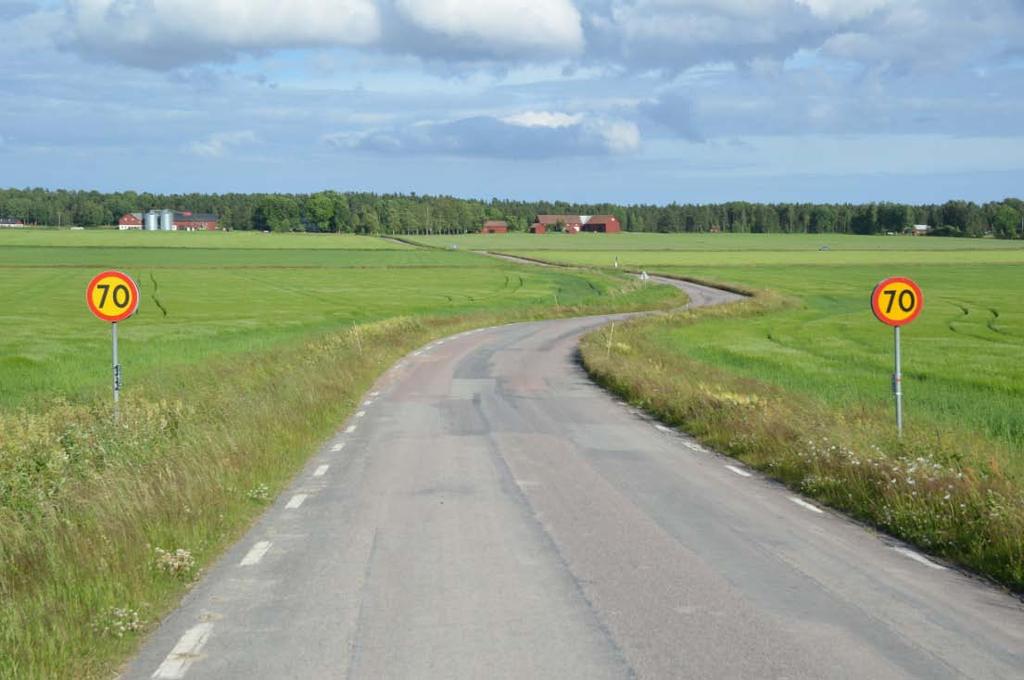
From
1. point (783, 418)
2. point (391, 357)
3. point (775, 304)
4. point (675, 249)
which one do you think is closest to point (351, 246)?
point (675, 249)

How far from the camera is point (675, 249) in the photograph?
161 meters

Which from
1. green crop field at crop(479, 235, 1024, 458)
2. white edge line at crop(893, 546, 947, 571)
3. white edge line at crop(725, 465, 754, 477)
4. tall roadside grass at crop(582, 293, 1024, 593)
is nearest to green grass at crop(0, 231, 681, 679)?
white edge line at crop(725, 465, 754, 477)

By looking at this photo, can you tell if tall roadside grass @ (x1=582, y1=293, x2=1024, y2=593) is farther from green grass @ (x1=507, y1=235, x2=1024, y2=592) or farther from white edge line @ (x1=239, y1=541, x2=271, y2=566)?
white edge line @ (x1=239, y1=541, x2=271, y2=566)

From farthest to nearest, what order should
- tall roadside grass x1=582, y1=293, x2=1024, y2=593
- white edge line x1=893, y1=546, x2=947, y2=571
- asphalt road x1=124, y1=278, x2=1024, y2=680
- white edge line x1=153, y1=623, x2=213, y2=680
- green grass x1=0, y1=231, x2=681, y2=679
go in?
tall roadside grass x1=582, y1=293, x2=1024, y2=593
white edge line x1=893, y1=546, x2=947, y2=571
green grass x1=0, y1=231, x2=681, y2=679
asphalt road x1=124, y1=278, x2=1024, y2=680
white edge line x1=153, y1=623, x2=213, y2=680

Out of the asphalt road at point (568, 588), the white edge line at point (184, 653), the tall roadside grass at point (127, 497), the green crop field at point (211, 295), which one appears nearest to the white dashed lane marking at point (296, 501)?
the asphalt road at point (568, 588)

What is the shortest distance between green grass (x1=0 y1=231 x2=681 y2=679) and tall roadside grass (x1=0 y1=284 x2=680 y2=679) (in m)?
0.02

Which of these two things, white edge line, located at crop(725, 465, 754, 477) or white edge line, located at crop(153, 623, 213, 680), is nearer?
white edge line, located at crop(153, 623, 213, 680)

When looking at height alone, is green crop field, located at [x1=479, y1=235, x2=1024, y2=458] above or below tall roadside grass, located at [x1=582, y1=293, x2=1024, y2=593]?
below

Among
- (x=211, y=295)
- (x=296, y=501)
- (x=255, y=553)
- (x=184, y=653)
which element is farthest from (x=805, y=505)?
(x=211, y=295)

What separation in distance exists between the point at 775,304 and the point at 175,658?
5874cm

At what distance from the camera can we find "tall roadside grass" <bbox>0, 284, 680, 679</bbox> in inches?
274

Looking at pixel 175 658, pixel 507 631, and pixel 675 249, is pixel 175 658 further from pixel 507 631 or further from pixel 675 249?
pixel 675 249

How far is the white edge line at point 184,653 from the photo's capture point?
6.38 m

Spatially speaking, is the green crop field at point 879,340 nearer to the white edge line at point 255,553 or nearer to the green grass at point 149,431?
the white edge line at point 255,553
